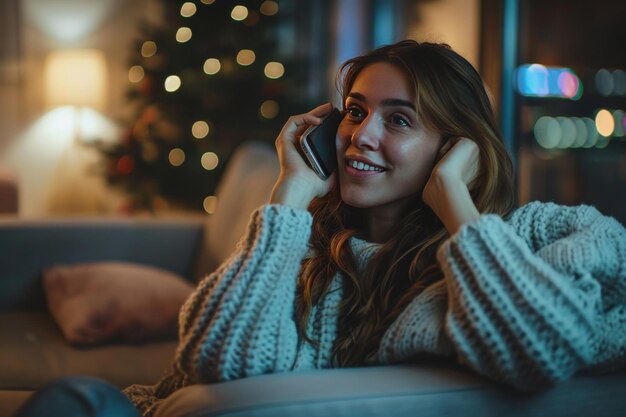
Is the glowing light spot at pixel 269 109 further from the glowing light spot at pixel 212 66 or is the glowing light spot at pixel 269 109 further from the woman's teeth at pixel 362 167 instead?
the woman's teeth at pixel 362 167

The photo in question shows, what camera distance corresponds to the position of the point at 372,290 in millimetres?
1335

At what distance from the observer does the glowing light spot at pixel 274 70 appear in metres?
4.42

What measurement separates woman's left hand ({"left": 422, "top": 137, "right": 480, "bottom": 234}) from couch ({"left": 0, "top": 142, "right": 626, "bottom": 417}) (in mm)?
206

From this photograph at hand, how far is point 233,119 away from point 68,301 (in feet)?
7.82

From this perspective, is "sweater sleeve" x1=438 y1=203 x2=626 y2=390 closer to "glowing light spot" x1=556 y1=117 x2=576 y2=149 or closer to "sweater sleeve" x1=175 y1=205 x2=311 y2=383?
"sweater sleeve" x1=175 y1=205 x2=311 y2=383

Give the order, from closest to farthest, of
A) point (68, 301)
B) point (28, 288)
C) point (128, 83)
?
point (68, 301) → point (28, 288) → point (128, 83)

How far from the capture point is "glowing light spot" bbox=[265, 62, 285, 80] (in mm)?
4422

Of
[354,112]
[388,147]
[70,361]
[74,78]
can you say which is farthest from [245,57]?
[388,147]

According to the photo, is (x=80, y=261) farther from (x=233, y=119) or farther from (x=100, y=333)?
(x=233, y=119)

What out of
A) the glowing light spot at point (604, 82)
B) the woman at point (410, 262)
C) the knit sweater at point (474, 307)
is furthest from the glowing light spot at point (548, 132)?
the knit sweater at point (474, 307)

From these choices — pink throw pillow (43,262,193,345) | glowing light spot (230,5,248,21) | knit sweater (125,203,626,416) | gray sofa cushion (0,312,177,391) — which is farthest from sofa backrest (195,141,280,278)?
glowing light spot (230,5,248,21)

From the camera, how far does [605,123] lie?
340 centimetres

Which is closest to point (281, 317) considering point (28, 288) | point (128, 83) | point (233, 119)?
point (28, 288)

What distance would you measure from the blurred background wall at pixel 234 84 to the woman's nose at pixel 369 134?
0.93m
